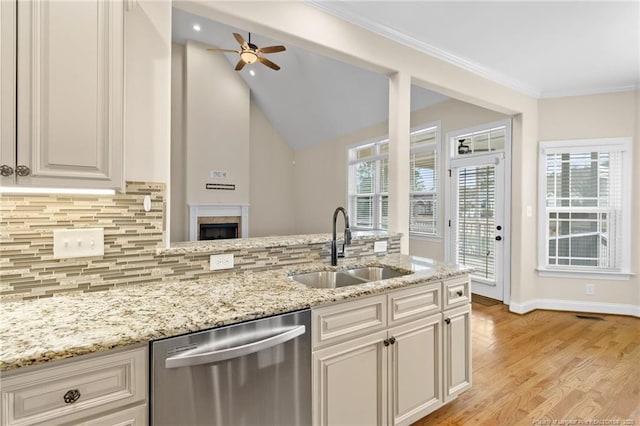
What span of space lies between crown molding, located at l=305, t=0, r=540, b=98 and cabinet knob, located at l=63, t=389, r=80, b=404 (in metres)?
2.50

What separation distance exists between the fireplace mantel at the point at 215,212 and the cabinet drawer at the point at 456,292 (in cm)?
500

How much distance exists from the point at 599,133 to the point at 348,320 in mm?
4241

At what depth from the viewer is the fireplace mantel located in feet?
19.2

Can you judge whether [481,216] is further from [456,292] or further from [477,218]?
[456,292]

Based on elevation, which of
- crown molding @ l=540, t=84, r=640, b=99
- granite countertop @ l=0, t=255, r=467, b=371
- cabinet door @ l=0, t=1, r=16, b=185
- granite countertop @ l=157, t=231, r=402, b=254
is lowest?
granite countertop @ l=0, t=255, r=467, b=371

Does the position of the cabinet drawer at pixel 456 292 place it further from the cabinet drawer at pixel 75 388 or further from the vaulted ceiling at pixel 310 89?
the vaulted ceiling at pixel 310 89

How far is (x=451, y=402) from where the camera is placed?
6.99 ft

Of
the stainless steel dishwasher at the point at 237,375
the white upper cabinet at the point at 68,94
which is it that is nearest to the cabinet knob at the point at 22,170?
the white upper cabinet at the point at 68,94

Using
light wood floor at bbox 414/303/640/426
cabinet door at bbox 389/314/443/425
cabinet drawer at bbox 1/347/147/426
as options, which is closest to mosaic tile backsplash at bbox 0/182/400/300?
cabinet drawer at bbox 1/347/147/426

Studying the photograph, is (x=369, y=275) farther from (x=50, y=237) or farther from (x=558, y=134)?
(x=558, y=134)

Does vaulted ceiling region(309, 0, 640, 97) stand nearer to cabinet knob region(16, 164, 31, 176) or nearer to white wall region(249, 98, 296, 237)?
cabinet knob region(16, 164, 31, 176)

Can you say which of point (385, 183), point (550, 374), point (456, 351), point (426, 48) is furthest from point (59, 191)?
point (385, 183)

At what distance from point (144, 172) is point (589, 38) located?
146 inches

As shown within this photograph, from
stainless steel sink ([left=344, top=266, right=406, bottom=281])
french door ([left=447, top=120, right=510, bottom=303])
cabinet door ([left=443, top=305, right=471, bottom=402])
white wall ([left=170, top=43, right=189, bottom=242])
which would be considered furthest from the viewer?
white wall ([left=170, top=43, right=189, bottom=242])
